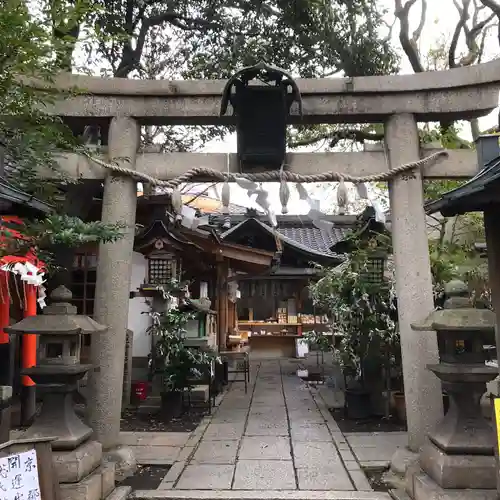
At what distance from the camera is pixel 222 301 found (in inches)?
535

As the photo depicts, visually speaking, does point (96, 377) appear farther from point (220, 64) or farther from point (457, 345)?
point (220, 64)

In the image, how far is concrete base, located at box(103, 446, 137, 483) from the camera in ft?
18.4

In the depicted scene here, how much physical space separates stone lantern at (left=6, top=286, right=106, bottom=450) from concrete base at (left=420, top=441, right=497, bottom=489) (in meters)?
3.61

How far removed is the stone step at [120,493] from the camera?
4.78 metres

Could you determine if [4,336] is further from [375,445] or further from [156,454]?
[375,445]

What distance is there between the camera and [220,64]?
364 inches

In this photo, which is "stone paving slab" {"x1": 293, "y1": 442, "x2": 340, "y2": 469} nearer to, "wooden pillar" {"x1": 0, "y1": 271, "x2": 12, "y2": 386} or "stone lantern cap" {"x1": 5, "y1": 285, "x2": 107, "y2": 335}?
"stone lantern cap" {"x1": 5, "y1": 285, "x2": 107, "y2": 335}

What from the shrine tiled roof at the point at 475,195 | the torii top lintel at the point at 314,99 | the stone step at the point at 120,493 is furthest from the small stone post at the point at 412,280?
the stone step at the point at 120,493

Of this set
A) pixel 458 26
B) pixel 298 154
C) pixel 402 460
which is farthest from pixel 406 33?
pixel 402 460

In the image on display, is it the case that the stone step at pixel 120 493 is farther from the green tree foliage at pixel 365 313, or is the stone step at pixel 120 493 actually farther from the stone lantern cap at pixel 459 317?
the green tree foliage at pixel 365 313

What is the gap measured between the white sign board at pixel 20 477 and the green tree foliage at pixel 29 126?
175cm

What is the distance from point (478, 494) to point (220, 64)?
8281 mm

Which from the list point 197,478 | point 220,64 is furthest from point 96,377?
point 220,64

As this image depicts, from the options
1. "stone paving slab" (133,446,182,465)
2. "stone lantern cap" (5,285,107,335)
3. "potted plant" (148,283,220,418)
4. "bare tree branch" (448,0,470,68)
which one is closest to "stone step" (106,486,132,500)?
"stone paving slab" (133,446,182,465)
